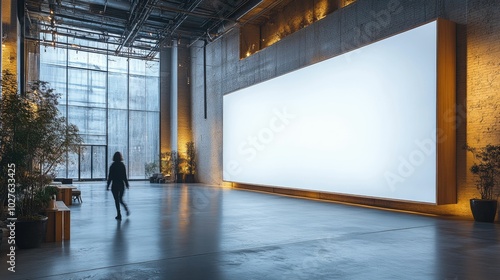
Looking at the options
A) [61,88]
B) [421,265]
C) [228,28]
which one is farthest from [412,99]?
[61,88]

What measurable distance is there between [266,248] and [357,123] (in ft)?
20.0

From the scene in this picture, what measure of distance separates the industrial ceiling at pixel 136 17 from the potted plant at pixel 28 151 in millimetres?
10123

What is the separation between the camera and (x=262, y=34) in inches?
679

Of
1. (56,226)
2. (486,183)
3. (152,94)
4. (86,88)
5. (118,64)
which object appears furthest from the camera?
(152,94)

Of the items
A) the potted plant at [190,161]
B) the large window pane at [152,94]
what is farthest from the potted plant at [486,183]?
the large window pane at [152,94]

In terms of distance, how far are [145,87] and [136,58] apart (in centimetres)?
204

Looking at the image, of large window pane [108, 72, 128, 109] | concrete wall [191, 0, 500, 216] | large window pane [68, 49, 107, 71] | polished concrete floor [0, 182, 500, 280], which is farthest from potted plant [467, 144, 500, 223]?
large window pane [68, 49, 107, 71]

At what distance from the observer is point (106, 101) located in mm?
21688

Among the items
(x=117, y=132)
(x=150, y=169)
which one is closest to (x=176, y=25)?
(x=117, y=132)

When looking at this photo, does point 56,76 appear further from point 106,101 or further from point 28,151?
point 28,151

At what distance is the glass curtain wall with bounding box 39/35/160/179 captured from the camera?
2059 centimetres

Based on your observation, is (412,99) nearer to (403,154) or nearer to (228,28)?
(403,154)

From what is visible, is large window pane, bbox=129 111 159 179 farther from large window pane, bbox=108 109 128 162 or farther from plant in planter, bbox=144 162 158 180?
plant in planter, bbox=144 162 158 180

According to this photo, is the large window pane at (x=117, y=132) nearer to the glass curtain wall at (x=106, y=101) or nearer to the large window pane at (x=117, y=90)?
the glass curtain wall at (x=106, y=101)
